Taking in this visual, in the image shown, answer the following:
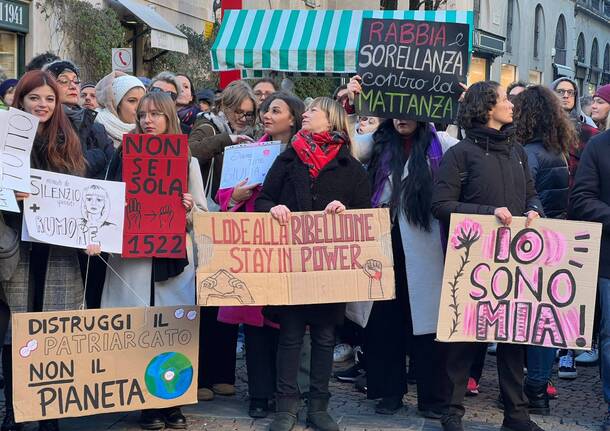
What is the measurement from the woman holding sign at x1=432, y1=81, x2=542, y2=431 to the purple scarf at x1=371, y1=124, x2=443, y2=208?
0.38 metres

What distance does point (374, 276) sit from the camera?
561 centimetres

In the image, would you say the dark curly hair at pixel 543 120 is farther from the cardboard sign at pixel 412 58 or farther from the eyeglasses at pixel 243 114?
the eyeglasses at pixel 243 114

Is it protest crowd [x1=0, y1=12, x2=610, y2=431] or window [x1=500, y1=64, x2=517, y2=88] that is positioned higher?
window [x1=500, y1=64, x2=517, y2=88]

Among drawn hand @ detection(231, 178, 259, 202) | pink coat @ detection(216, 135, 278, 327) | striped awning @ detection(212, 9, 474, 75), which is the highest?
striped awning @ detection(212, 9, 474, 75)

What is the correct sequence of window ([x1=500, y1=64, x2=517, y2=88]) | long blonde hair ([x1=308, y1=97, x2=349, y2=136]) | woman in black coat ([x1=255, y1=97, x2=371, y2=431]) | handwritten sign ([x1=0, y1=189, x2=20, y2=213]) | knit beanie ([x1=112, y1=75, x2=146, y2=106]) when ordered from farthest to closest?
window ([x1=500, y1=64, x2=517, y2=88]) → knit beanie ([x1=112, y1=75, x2=146, y2=106]) → long blonde hair ([x1=308, y1=97, x2=349, y2=136]) → woman in black coat ([x1=255, y1=97, x2=371, y2=431]) → handwritten sign ([x1=0, y1=189, x2=20, y2=213])

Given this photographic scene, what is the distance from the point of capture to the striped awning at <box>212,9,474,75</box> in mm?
13891

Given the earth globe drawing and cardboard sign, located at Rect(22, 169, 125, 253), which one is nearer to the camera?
cardboard sign, located at Rect(22, 169, 125, 253)

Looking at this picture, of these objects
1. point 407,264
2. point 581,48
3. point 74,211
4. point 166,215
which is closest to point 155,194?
point 166,215

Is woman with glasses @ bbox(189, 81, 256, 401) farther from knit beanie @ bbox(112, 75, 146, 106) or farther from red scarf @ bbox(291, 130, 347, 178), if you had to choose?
red scarf @ bbox(291, 130, 347, 178)

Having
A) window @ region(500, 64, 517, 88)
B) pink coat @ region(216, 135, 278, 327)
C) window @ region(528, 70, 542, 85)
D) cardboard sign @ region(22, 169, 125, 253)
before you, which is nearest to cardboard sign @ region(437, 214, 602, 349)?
pink coat @ region(216, 135, 278, 327)

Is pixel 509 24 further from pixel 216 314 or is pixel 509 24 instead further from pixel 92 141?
pixel 92 141

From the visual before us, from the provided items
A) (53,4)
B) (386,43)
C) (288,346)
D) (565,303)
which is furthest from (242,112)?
(53,4)

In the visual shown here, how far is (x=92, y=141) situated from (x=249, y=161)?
3.07ft

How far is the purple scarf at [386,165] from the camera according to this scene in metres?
6.08
